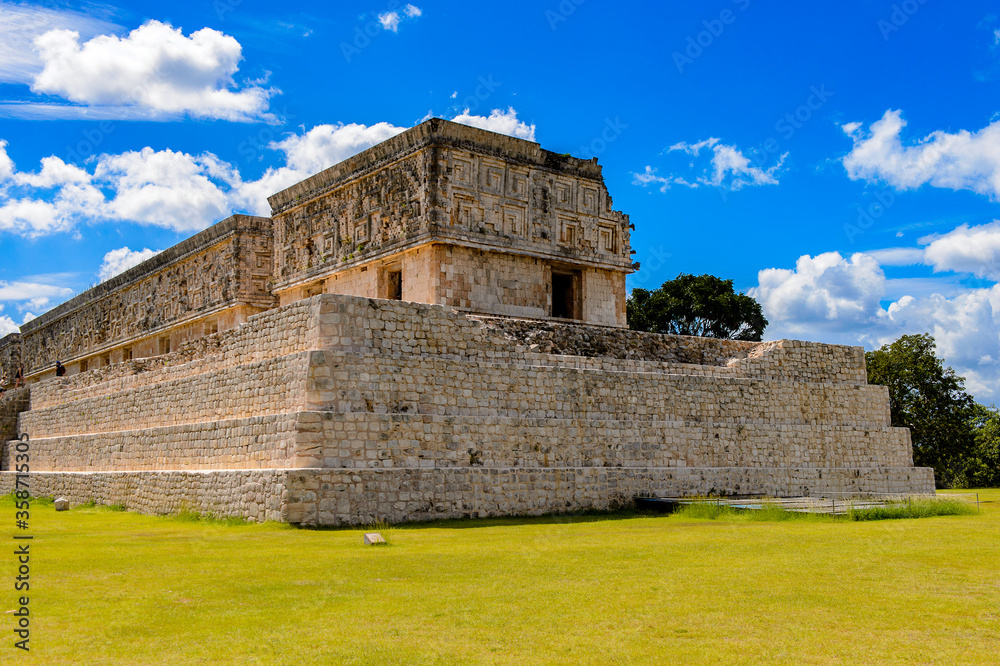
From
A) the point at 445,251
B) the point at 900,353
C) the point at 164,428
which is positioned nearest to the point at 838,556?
the point at 445,251

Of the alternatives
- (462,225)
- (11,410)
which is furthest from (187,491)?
(11,410)

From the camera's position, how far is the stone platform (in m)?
12.6

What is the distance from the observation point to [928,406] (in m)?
29.0

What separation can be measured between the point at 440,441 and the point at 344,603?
6.98m

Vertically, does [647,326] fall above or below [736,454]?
above

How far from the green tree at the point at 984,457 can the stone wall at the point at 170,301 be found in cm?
2299

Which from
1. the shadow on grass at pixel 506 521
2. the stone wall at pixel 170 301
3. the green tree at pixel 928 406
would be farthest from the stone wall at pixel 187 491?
the green tree at pixel 928 406

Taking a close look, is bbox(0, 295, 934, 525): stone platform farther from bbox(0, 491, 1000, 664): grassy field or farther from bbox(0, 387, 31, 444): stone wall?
bbox(0, 387, 31, 444): stone wall

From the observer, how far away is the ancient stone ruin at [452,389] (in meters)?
12.8

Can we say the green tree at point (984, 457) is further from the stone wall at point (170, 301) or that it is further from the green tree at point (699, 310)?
the stone wall at point (170, 301)

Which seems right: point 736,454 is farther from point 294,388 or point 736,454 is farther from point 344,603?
point 344,603

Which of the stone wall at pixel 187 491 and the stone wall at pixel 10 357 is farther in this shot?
the stone wall at pixel 10 357

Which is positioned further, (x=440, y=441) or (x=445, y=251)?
(x=445, y=251)

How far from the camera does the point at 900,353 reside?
29766 mm
